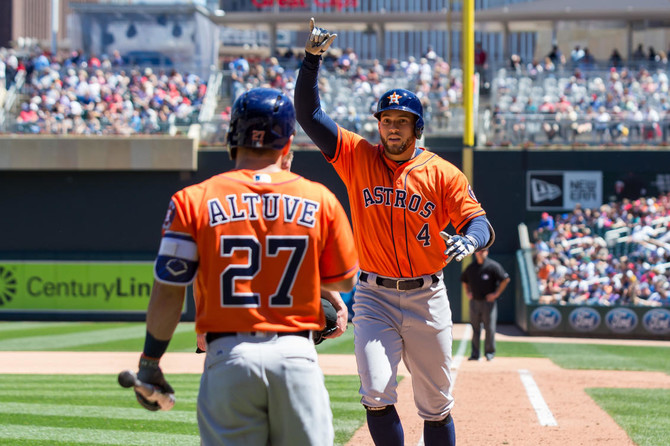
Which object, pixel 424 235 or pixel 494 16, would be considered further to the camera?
pixel 494 16

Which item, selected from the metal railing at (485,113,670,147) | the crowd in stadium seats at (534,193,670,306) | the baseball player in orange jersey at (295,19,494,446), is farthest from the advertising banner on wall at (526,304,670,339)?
the baseball player in orange jersey at (295,19,494,446)

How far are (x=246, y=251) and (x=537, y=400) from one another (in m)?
6.70

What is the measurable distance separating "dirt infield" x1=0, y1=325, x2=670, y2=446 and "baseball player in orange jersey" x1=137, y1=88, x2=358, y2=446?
3.49 metres

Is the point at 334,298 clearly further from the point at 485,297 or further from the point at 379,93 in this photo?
the point at 379,93

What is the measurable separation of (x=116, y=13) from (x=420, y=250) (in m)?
29.5

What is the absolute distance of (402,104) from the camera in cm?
511

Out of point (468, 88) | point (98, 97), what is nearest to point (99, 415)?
point (468, 88)

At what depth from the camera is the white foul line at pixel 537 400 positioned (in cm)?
785

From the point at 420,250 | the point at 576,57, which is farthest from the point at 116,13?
the point at 420,250

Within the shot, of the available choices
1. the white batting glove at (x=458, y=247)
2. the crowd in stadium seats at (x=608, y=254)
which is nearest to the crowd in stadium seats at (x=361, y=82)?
the crowd in stadium seats at (x=608, y=254)

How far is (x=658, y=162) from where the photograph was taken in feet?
70.4

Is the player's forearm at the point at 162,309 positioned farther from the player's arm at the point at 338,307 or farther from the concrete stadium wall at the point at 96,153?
the concrete stadium wall at the point at 96,153

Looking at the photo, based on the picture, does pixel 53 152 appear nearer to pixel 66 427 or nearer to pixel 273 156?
pixel 66 427

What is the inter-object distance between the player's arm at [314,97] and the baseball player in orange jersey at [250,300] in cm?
159
